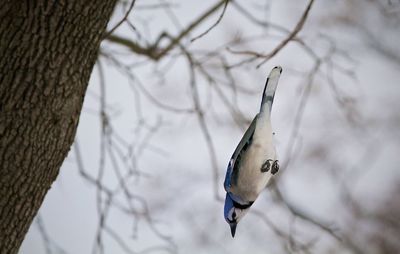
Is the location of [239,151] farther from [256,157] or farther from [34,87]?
[34,87]

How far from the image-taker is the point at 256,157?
1155mm

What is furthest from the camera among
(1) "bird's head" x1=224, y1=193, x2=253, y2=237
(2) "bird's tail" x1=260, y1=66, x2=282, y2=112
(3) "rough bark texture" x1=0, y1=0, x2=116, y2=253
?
(3) "rough bark texture" x1=0, y1=0, x2=116, y2=253

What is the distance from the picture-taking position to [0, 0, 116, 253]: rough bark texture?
153 centimetres

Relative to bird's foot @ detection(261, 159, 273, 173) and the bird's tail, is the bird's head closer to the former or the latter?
bird's foot @ detection(261, 159, 273, 173)

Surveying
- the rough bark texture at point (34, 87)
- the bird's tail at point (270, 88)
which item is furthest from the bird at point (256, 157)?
the rough bark texture at point (34, 87)

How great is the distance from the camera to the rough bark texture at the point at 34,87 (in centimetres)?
153

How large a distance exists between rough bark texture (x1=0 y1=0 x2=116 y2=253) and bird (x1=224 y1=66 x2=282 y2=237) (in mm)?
630

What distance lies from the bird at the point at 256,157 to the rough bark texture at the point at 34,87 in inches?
24.8

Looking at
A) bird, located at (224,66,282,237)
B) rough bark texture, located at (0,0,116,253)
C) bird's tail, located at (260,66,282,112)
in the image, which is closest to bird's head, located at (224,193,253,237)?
bird, located at (224,66,282,237)

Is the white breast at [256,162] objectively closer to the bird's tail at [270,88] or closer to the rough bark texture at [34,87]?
the bird's tail at [270,88]

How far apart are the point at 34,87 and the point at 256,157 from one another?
74 centimetres

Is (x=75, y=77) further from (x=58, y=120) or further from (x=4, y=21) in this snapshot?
(x=4, y=21)

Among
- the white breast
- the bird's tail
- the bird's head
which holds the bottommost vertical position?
the bird's head

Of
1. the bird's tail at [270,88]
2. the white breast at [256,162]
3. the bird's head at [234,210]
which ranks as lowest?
the bird's head at [234,210]
